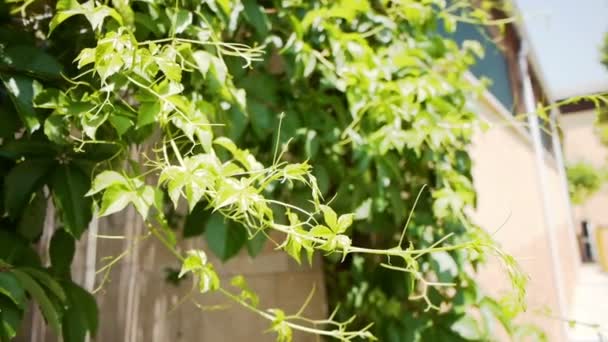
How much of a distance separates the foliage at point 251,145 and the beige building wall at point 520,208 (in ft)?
2.21

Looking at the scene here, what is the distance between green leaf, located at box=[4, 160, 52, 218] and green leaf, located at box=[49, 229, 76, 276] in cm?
9

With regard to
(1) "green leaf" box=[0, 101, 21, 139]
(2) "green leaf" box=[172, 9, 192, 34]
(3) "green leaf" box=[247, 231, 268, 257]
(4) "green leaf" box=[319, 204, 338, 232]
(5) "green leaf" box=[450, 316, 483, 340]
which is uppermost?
(2) "green leaf" box=[172, 9, 192, 34]

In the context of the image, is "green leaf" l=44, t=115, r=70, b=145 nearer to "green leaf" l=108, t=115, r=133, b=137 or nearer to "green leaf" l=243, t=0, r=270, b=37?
"green leaf" l=108, t=115, r=133, b=137

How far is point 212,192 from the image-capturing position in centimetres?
54

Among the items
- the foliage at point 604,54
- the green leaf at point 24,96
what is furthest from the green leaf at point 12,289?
the foliage at point 604,54

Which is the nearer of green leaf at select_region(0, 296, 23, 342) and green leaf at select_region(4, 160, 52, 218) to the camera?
green leaf at select_region(0, 296, 23, 342)

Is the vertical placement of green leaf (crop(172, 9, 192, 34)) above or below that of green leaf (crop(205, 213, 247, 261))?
above

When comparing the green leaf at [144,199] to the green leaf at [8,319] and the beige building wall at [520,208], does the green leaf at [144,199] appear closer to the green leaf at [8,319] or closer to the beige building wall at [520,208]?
the green leaf at [8,319]

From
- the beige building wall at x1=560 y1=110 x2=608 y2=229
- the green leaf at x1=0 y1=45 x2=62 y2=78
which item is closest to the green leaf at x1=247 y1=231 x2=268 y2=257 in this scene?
the green leaf at x1=0 y1=45 x2=62 y2=78

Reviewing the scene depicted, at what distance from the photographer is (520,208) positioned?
2.52 meters

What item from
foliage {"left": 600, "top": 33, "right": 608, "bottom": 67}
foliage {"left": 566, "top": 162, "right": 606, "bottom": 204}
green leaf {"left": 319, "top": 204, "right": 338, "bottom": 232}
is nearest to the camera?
green leaf {"left": 319, "top": 204, "right": 338, "bottom": 232}

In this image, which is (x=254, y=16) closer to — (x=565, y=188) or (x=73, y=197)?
(x=73, y=197)

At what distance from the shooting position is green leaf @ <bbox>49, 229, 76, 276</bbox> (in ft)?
2.53

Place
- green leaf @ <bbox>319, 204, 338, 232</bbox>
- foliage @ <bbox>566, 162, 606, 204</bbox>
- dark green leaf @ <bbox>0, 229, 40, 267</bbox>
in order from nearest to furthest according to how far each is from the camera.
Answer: green leaf @ <bbox>319, 204, 338, 232</bbox> → dark green leaf @ <bbox>0, 229, 40, 267</bbox> → foliage @ <bbox>566, 162, 606, 204</bbox>
